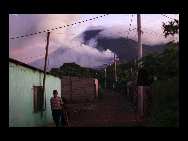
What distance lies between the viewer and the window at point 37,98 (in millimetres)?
10002

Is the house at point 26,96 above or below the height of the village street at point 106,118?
above

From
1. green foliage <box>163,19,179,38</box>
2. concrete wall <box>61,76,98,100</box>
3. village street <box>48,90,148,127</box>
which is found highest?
green foliage <box>163,19,179,38</box>

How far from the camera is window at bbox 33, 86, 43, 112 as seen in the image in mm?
10002

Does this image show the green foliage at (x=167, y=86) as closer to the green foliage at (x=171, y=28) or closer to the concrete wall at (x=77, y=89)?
the green foliage at (x=171, y=28)

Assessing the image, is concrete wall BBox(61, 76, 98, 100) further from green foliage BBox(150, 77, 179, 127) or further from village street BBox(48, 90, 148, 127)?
green foliage BBox(150, 77, 179, 127)

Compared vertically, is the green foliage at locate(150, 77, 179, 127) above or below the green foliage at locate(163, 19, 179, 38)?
below

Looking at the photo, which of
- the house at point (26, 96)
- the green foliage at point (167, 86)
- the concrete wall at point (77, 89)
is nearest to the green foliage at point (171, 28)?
the green foliage at point (167, 86)

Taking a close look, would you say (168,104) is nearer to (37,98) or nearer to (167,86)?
(167,86)

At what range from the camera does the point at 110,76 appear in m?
64.5

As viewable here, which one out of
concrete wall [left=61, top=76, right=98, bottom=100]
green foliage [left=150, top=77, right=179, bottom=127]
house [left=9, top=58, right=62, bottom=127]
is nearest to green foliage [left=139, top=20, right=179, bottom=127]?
green foliage [left=150, top=77, right=179, bottom=127]

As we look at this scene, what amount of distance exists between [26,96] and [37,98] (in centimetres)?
145
